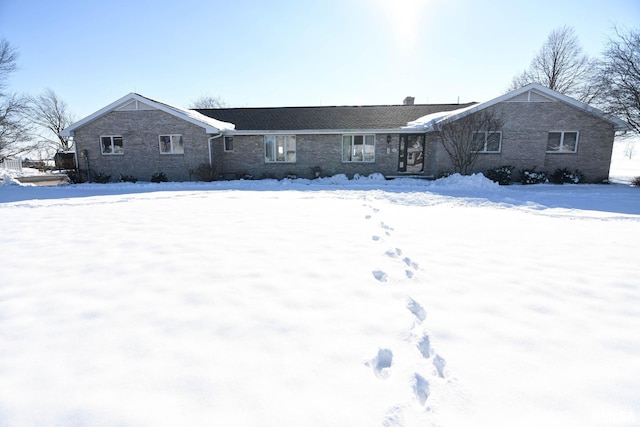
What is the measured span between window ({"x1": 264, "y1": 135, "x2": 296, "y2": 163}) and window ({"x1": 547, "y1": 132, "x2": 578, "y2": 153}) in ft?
41.7

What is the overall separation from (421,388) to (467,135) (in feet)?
49.9

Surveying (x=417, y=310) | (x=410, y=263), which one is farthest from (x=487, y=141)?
(x=417, y=310)

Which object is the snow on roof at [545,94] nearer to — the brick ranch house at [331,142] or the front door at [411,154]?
the brick ranch house at [331,142]

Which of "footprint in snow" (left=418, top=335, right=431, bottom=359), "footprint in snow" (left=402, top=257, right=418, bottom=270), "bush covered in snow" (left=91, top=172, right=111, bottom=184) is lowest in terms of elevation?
"footprint in snow" (left=418, top=335, right=431, bottom=359)

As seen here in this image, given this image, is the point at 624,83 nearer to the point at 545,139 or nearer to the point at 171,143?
the point at 545,139

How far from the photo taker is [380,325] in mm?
2680

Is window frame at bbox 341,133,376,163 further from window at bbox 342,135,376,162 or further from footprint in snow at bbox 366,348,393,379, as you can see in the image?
footprint in snow at bbox 366,348,393,379

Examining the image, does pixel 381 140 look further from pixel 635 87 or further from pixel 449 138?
pixel 635 87

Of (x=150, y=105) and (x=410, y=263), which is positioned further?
(x=150, y=105)

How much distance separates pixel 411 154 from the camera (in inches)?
667

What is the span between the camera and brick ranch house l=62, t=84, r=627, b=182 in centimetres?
1483

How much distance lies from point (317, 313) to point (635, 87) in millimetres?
22229

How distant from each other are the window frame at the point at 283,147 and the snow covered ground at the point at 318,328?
39.2 ft

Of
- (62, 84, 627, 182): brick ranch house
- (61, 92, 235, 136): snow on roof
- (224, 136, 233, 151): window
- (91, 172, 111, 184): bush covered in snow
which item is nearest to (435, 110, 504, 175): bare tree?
(62, 84, 627, 182): brick ranch house
